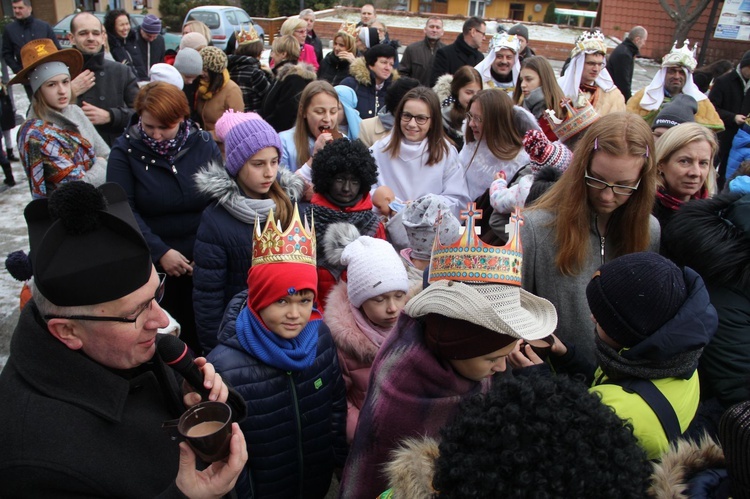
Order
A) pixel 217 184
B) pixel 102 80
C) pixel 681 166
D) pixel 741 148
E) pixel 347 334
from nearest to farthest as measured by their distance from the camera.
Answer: pixel 347 334
pixel 681 166
pixel 217 184
pixel 102 80
pixel 741 148

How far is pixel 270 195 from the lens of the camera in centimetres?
342

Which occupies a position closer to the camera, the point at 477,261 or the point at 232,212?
the point at 477,261

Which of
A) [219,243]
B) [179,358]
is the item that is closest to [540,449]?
[179,358]

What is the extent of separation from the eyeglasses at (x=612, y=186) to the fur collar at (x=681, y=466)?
4.10 ft

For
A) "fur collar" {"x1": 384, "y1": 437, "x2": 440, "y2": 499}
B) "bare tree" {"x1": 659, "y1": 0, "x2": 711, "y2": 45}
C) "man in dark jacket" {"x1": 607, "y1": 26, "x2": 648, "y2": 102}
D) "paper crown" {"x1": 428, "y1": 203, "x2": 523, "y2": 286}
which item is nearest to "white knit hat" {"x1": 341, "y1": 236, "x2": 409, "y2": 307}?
"paper crown" {"x1": 428, "y1": 203, "x2": 523, "y2": 286}

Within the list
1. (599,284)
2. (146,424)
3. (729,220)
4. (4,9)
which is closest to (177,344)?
(146,424)

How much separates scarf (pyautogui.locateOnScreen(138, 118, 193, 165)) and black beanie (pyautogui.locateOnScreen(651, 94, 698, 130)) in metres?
3.50

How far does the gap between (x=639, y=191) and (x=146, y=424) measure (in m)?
2.27

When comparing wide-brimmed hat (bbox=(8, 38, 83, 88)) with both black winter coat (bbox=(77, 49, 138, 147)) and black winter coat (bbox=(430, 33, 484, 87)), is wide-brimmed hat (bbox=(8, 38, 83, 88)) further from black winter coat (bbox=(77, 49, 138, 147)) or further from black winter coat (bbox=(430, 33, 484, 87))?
black winter coat (bbox=(430, 33, 484, 87))

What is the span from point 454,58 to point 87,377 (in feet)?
24.2

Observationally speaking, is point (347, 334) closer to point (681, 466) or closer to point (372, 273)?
point (372, 273)

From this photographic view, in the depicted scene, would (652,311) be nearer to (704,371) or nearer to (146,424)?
(704,371)

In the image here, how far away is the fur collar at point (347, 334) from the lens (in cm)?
266

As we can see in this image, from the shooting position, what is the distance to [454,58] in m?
7.89
